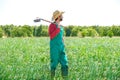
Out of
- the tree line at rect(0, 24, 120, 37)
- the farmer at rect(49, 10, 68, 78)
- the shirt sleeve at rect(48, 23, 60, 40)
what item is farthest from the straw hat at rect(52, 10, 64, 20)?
the tree line at rect(0, 24, 120, 37)

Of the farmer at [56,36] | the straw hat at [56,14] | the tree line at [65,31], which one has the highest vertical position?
the straw hat at [56,14]

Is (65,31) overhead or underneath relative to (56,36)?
underneath

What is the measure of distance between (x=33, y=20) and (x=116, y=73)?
2443 mm

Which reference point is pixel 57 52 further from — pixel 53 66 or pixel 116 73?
pixel 116 73

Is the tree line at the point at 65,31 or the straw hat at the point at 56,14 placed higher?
the straw hat at the point at 56,14

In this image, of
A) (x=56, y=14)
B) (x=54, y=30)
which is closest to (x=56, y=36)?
(x=54, y=30)

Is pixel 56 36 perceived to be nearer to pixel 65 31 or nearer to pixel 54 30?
pixel 54 30

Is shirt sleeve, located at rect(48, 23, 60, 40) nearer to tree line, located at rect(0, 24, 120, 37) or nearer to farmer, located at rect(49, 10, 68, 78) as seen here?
farmer, located at rect(49, 10, 68, 78)

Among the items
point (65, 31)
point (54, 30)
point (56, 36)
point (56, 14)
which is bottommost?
point (65, 31)

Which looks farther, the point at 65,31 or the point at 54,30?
the point at 65,31

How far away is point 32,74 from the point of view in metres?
8.28

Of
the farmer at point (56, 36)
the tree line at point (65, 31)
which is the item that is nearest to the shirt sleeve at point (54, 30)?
the farmer at point (56, 36)

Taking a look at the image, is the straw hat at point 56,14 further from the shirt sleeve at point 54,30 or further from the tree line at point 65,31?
the tree line at point 65,31

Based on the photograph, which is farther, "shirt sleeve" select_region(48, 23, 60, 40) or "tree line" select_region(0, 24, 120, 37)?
"tree line" select_region(0, 24, 120, 37)
